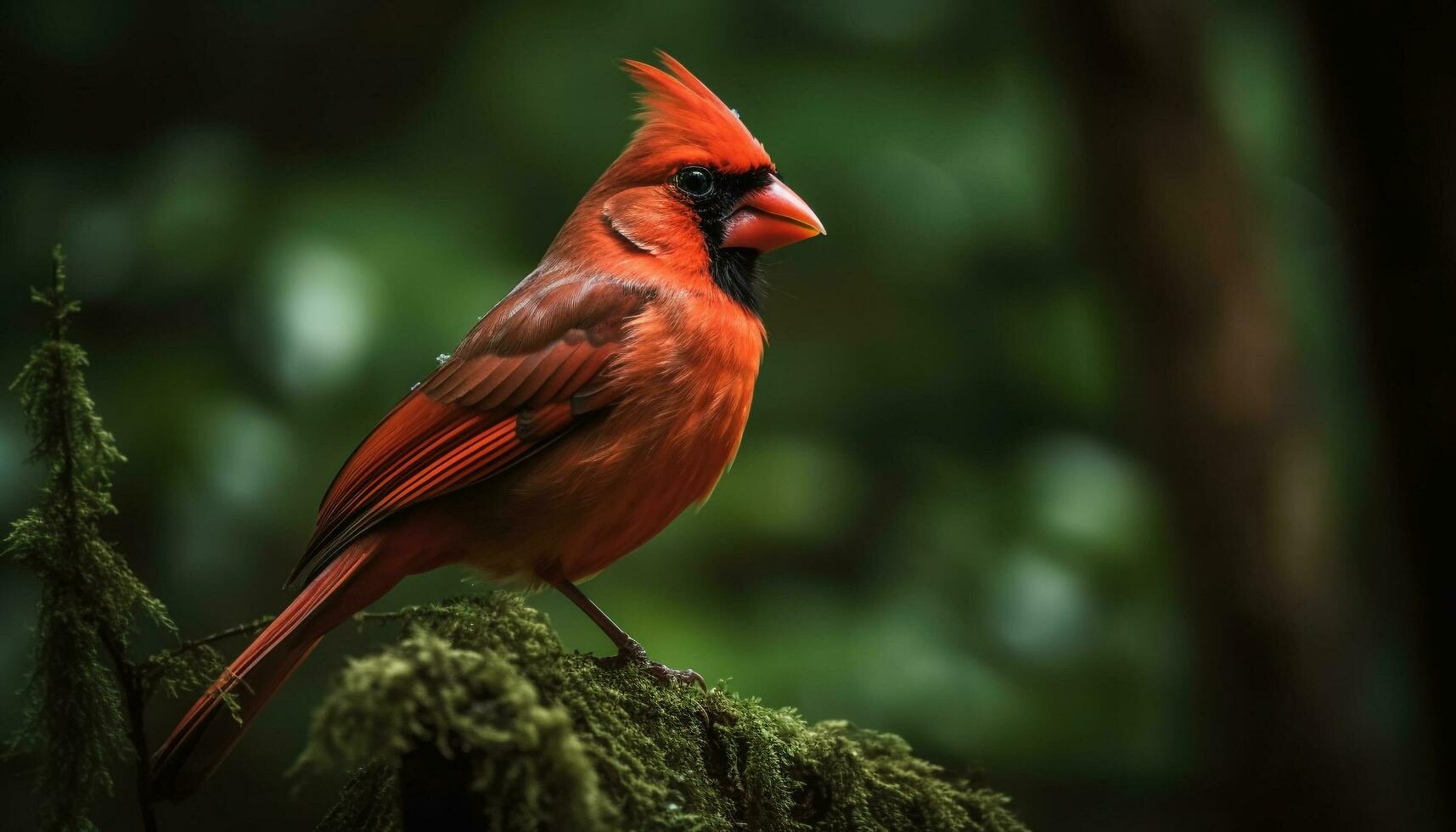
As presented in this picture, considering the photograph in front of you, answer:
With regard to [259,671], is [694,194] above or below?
above

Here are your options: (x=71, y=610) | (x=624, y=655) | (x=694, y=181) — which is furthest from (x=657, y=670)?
(x=694, y=181)

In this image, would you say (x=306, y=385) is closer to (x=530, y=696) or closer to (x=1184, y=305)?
(x=530, y=696)

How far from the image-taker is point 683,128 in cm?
295

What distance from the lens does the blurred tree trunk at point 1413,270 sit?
3.61 m

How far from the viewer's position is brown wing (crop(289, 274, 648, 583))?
2.40 m

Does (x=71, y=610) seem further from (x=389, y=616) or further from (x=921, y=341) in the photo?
(x=921, y=341)

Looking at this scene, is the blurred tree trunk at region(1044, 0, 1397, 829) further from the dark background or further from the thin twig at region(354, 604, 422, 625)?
the thin twig at region(354, 604, 422, 625)

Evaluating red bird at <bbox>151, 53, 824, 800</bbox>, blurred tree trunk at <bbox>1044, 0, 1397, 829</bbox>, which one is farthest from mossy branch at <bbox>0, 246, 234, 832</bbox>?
blurred tree trunk at <bbox>1044, 0, 1397, 829</bbox>

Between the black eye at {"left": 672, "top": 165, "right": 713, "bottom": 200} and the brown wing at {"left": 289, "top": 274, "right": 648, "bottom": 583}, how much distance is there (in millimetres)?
377

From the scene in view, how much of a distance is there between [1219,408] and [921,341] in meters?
1.05

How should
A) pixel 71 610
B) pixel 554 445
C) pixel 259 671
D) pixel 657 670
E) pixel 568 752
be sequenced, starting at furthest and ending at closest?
pixel 554 445 < pixel 657 670 < pixel 259 671 < pixel 71 610 < pixel 568 752

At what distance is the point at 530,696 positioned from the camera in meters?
1.49

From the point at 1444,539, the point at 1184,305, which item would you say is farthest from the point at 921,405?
the point at 1444,539

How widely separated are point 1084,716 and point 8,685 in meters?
3.28
